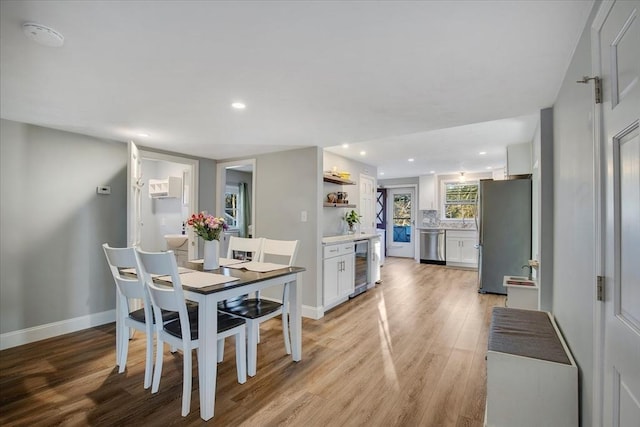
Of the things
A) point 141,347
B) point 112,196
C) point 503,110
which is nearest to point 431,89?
point 503,110

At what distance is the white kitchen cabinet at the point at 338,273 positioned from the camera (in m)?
3.92

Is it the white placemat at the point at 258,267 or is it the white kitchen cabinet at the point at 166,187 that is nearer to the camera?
the white placemat at the point at 258,267

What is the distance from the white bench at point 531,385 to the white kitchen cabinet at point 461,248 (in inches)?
227

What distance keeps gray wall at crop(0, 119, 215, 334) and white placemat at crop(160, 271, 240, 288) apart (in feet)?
6.05

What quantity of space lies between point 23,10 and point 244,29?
946 millimetres

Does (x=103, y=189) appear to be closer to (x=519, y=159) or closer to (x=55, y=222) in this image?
(x=55, y=222)

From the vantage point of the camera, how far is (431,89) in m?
2.13

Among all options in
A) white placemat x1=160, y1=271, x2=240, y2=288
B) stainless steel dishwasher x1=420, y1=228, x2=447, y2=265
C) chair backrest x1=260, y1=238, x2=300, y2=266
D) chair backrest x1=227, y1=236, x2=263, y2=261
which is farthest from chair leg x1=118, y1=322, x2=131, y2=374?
stainless steel dishwasher x1=420, y1=228, x2=447, y2=265

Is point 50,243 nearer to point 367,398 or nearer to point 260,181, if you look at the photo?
point 260,181

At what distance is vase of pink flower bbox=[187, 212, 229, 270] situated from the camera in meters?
2.60

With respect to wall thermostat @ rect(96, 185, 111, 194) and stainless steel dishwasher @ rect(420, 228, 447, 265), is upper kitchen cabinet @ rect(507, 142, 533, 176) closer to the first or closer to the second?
stainless steel dishwasher @ rect(420, 228, 447, 265)

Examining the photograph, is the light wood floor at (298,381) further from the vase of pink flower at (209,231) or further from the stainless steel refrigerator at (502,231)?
the stainless steel refrigerator at (502,231)

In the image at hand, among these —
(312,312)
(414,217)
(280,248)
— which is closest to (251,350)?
(280,248)

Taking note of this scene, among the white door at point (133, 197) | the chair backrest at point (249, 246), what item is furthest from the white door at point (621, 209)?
the white door at point (133, 197)
